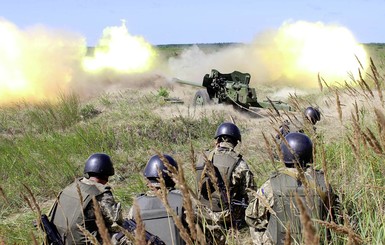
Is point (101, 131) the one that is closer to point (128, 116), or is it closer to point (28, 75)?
point (128, 116)

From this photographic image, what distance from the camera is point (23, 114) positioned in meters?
14.5

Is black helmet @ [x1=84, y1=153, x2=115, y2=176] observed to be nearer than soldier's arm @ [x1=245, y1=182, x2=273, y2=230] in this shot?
No

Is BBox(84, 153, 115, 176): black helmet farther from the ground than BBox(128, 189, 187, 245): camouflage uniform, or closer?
farther from the ground

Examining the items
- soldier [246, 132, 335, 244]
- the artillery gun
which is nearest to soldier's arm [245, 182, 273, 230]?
soldier [246, 132, 335, 244]

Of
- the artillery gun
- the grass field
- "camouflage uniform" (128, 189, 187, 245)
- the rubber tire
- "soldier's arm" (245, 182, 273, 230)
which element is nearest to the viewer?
the grass field

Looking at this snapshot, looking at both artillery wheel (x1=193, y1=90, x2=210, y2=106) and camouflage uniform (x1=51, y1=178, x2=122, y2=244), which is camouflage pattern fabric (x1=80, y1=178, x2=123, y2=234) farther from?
artillery wheel (x1=193, y1=90, x2=210, y2=106)

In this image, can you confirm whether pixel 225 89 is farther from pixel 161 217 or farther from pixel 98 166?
pixel 161 217

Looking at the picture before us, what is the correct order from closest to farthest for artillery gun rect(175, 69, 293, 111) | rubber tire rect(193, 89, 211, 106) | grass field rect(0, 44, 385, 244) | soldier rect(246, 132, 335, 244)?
1. soldier rect(246, 132, 335, 244)
2. grass field rect(0, 44, 385, 244)
3. artillery gun rect(175, 69, 293, 111)
4. rubber tire rect(193, 89, 211, 106)

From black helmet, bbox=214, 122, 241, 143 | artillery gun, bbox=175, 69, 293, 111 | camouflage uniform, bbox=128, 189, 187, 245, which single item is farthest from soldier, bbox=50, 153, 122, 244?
artillery gun, bbox=175, 69, 293, 111

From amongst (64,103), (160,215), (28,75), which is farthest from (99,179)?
(28,75)

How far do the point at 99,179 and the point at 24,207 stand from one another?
3.09 m

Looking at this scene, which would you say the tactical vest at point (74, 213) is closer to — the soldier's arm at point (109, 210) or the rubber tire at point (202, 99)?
the soldier's arm at point (109, 210)

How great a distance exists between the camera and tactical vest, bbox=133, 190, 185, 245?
Result: 3789 mm

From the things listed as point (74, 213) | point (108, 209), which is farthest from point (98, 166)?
point (74, 213)
